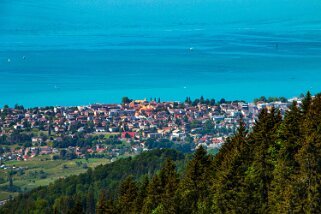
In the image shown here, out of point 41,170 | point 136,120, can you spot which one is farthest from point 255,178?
point 136,120

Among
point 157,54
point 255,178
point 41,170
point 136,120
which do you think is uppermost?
point 157,54

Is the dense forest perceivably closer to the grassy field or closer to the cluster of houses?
the grassy field

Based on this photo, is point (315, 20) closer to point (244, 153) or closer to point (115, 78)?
point (115, 78)

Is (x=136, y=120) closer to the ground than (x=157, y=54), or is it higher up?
Result: closer to the ground

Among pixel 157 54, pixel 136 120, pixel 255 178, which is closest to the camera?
pixel 255 178

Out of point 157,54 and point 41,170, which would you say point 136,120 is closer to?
point 41,170

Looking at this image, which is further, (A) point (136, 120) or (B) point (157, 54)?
(B) point (157, 54)

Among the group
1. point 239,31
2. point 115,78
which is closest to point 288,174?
point 115,78
